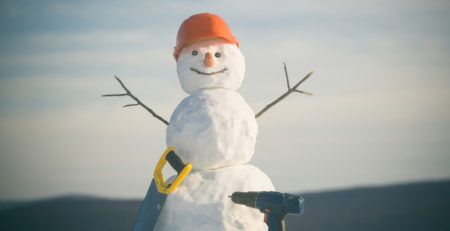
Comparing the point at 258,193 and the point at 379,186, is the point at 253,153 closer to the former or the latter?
the point at 258,193

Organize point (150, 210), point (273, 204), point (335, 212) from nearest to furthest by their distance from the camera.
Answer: point (273, 204)
point (150, 210)
point (335, 212)

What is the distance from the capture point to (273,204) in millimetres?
3906

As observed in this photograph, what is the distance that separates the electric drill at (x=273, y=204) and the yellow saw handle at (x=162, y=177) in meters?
0.42

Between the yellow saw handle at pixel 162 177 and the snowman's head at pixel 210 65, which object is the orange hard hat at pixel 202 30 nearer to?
the snowman's head at pixel 210 65

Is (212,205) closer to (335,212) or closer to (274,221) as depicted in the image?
(274,221)

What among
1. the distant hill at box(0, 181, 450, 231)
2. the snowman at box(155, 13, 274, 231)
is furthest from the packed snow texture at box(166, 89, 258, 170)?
the distant hill at box(0, 181, 450, 231)

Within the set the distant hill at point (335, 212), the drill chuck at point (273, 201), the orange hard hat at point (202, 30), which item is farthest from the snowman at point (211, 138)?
the distant hill at point (335, 212)

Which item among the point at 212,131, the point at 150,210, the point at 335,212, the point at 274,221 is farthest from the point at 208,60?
the point at 335,212

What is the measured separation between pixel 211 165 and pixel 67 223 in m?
7.90

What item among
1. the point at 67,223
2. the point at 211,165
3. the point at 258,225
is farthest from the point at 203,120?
the point at 67,223

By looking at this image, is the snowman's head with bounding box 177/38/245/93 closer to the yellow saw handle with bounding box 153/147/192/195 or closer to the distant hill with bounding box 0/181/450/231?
the yellow saw handle with bounding box 153/147/192/195

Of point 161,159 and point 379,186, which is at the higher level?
point 161,159

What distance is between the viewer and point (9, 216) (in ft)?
37.6

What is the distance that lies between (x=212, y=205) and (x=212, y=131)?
545mm
